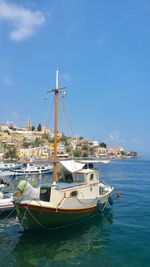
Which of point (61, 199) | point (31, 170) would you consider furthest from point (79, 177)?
point (31, 170)

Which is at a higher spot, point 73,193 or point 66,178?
point 66,178

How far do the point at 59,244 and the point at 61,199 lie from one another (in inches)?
120

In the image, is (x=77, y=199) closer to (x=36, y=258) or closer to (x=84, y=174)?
(x=84, y=174)

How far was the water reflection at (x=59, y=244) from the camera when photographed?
48.3 ft

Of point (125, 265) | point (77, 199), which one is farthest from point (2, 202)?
point (125, 265)

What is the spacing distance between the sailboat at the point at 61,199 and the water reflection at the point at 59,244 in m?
0.59

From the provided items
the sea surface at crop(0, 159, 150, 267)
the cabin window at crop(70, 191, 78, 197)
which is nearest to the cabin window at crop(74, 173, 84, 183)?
the cabin window at crop(70, 191, 78, 197)

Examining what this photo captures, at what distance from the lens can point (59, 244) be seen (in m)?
16.6

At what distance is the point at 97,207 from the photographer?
2202 cm

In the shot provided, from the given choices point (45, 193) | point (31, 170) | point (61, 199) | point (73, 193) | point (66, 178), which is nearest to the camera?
point (61, 199)

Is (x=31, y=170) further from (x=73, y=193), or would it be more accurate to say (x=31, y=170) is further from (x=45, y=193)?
(x=45, y=193)

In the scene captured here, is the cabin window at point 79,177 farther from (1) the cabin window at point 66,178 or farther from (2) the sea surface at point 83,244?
(2) the sea surface at point 83,244

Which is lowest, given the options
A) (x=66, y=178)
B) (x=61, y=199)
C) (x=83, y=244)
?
(x=83, y=244)

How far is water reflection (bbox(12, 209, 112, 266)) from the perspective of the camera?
14.7m
